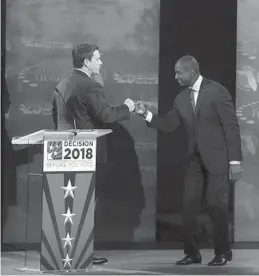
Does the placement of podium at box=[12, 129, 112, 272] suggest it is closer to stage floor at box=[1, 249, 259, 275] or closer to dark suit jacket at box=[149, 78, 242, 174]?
stage floor at box=[1, 249, 259, 275]

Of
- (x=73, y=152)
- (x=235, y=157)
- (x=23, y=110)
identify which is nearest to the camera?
(x=73, y=152)

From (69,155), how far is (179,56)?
6.05 feet

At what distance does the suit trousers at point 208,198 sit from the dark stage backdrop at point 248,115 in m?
0.96

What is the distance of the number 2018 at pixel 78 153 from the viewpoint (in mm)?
5820

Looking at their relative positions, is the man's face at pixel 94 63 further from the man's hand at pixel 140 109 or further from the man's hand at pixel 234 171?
the man's hand at pixel 234 171

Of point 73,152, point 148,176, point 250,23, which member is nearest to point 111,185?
point 148,176

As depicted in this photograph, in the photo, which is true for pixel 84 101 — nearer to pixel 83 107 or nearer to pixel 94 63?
pixel 83 107

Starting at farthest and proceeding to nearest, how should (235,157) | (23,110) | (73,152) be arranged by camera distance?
(23,110) → (235,157) → (73,152)

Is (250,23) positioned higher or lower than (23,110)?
higher

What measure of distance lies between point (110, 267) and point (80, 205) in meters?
0.80

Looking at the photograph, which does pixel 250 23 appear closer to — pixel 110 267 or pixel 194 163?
pixel 194 163

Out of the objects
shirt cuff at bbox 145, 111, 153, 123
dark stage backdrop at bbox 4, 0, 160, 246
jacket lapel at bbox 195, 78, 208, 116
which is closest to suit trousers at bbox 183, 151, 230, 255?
jacket lapel at bbox 195, 78, 208, 116

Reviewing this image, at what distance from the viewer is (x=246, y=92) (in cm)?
741

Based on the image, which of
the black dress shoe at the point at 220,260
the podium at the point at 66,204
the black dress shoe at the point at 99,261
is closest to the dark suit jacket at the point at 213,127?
the black dress shoe at the point at 220,260
